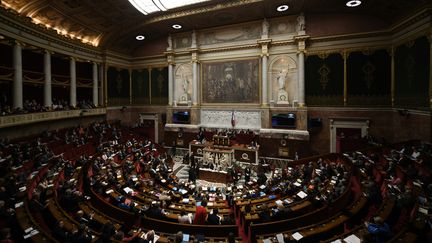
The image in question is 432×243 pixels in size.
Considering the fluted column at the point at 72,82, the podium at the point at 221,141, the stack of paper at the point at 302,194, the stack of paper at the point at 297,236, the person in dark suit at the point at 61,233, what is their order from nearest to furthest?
the person in dark suit at the point at 61,233, the stack of paper at the point at 297,236, the stack of paper at the point at 302,194, the podium at the point at 221,141, the fluted column at the point at 72,82

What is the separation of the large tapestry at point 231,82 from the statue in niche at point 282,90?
6.16ft

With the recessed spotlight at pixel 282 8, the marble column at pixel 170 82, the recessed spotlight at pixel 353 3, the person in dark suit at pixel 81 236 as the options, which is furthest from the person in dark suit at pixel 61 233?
the recessed spotlight at pixel 353 3

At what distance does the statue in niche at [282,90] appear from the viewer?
18.3 metres

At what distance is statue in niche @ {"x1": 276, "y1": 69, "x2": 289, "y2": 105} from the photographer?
18.3 meters

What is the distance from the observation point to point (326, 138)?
683 inches

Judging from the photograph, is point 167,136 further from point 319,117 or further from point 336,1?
point 336,1

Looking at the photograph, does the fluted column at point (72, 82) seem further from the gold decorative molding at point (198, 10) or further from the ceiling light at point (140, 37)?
the gold decorative molding at point (198, 10)

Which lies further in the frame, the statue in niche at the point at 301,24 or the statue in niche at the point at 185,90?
the statue in niche at the point at 185,90

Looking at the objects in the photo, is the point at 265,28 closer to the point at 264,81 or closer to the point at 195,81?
the point at 264,81

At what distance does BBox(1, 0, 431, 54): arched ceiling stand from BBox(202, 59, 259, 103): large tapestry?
378cm

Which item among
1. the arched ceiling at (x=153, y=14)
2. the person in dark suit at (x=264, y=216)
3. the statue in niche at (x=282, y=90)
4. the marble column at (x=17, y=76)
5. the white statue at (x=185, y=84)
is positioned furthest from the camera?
the white statue at (x=185, y=84)

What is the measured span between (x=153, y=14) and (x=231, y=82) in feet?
28.9

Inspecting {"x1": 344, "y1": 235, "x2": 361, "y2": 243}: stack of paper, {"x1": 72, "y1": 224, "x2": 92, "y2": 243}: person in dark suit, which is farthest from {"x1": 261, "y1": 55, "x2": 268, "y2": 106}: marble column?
{"x1": 72, "y1": 224, "x2": 92, "y2": 243}: person in dark suit

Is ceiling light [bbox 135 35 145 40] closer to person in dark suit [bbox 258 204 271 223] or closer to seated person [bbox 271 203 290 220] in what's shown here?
person in dark suit [bbox 258 204 271 223]
